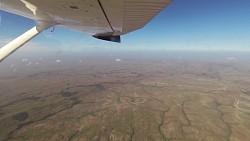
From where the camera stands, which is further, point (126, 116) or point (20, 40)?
point (126, 116)

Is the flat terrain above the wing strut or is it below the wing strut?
below

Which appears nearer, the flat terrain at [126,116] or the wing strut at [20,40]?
the wing strut at [20,40]

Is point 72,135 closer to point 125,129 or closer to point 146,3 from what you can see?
point 125,129

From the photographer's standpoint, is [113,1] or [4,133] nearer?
[113,1]

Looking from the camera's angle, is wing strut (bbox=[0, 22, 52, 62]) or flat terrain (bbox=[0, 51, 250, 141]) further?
flat terrain (bbox=[0, 51, 250, 141])

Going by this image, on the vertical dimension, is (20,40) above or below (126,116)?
above

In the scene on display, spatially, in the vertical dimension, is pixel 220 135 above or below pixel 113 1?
below

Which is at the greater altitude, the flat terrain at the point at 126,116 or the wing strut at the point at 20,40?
the wing strut at the point at 20,40

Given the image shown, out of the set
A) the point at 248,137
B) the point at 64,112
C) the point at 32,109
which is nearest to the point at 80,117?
the point at 64,112
